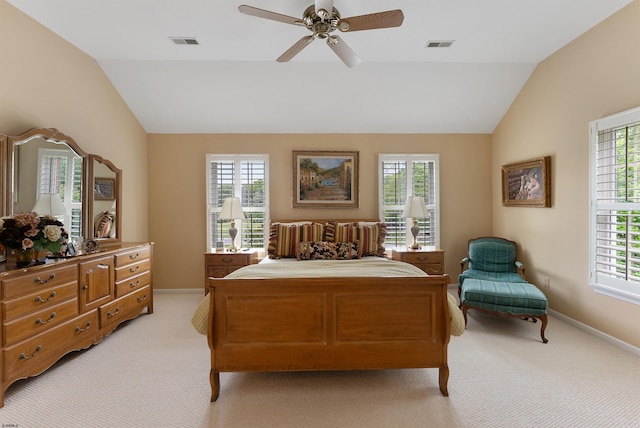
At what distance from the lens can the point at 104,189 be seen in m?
3.95

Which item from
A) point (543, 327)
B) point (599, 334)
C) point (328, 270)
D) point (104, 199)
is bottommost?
point (599, 334)

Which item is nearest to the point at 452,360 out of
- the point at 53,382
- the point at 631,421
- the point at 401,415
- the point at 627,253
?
the point at 401,415

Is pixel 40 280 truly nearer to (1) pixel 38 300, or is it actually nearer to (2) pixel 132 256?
(1) pixel 38 300

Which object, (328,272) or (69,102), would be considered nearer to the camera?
(328,272)

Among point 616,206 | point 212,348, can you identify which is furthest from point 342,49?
point 616,206

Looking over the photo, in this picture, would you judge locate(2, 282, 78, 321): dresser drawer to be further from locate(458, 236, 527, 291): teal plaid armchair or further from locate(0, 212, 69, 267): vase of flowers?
locate(458, 236, 527, 291): teal plaid armchair

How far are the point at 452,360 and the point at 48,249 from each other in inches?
151

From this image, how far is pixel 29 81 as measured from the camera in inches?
119

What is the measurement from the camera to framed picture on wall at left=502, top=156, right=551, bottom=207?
3951 millimetres

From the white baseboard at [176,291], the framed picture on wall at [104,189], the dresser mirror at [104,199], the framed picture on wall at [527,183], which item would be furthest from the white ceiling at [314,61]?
the white baseboard at [176,291]

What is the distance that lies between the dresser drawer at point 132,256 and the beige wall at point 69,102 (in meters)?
0.69

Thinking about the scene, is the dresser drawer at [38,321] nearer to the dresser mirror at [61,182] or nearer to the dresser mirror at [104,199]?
the dresser mirror at [61,182]

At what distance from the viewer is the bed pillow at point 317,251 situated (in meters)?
4.19

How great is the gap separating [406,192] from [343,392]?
3536mm
